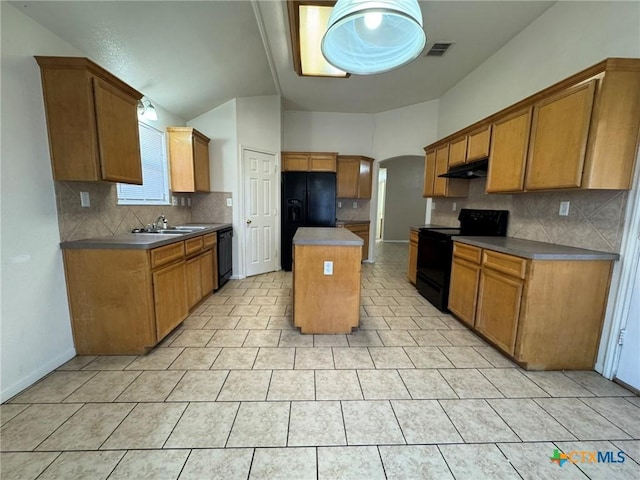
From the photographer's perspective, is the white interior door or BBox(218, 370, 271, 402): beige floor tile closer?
BBox(218, 370, 271, 402): beige floor tile

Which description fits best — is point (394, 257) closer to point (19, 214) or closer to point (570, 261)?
point (570, 261)

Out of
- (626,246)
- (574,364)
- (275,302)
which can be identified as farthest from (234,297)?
(626,246)

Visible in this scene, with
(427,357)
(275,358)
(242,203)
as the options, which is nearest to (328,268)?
(275,358)

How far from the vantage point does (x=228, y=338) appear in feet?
7.81

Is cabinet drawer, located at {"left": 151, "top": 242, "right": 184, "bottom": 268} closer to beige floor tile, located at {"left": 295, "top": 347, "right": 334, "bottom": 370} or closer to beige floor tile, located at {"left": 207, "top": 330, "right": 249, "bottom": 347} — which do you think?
beige floor tile, located at {"left": 207, "top": 330, "right": 249, "bottom": 347}

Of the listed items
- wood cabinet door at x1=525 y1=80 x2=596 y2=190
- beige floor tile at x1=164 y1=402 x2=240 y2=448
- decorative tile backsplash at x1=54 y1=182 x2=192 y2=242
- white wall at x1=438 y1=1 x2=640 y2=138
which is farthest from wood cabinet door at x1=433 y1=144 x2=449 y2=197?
decorative tile backsplash at x1=54 y1=182 x2=192 y2=242

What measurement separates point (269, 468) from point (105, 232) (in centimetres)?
238

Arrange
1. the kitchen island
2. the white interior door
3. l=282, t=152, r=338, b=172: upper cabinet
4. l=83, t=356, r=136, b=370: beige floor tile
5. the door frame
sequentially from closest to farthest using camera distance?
l=83, t=356, r=136, b=370: beige floor tile < the kitchen island < the door frame < the white interior door < l=282, t=152, r=338, b=172: upper cabinet

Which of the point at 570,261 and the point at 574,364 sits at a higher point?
the point at 570,261

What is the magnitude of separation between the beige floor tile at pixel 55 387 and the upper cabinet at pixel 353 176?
4406 millimetres

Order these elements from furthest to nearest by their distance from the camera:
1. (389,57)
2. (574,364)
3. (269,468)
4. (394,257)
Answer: (394,257)
(574,364)
(389,57)
(269,468)

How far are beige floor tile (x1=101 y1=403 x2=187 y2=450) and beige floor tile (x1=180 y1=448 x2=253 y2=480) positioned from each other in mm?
232

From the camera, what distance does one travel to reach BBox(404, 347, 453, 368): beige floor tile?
2043mm

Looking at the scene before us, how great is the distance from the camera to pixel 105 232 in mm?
2381
